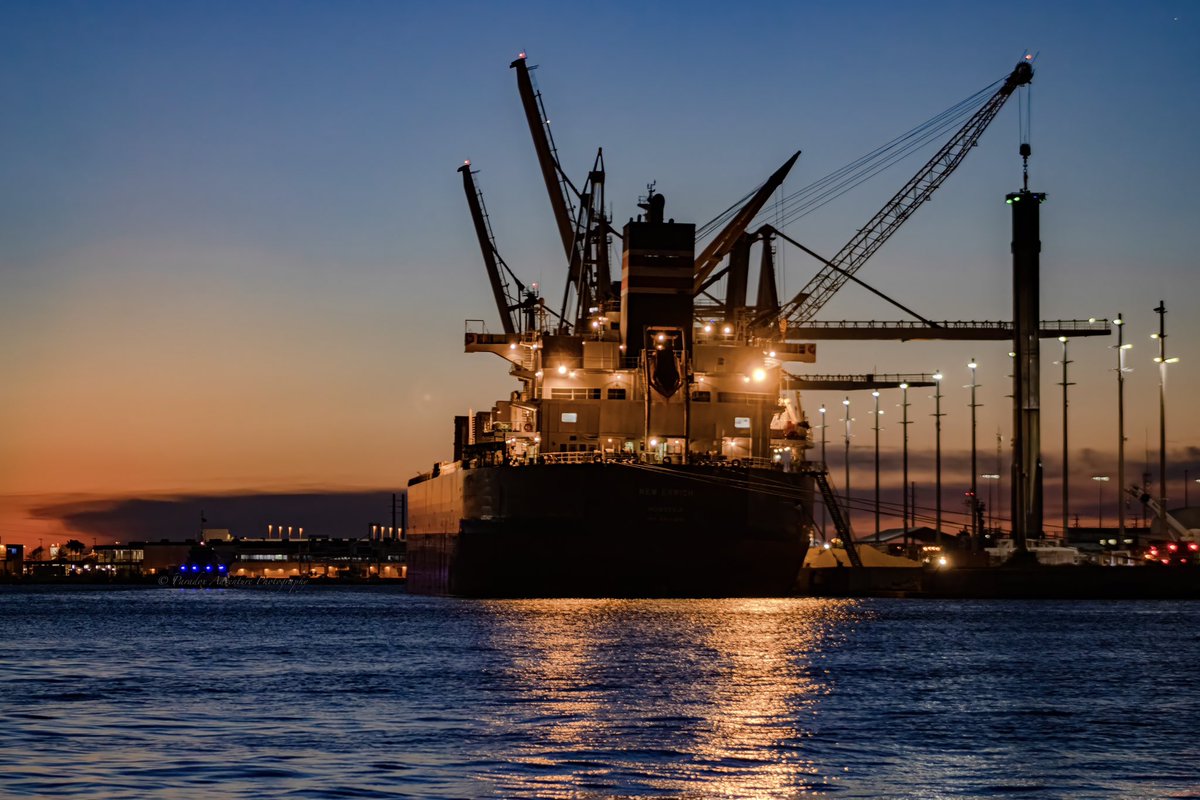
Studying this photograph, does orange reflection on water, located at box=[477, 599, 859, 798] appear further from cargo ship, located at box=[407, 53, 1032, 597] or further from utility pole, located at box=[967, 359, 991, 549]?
utility pole, located at box=[967, 359, 991, 549]

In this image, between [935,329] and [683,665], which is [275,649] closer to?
[683,665]

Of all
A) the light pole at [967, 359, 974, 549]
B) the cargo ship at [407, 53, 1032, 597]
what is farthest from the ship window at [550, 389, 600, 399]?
the light pole at [967, 359, 974, 549]

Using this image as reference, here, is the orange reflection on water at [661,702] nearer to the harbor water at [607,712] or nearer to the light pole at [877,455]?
the harbor water at [607,712]

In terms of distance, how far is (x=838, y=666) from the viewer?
133ft

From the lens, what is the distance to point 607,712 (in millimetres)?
29125

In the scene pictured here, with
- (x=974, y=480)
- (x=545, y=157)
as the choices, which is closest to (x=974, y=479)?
(x=974, y=480)

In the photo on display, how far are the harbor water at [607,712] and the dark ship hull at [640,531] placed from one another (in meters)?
10.9

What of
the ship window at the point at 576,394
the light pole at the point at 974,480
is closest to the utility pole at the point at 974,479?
the light pole at the point at 974,480

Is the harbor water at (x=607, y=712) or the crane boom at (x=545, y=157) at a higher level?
the crane boom at (x=545, y=157)

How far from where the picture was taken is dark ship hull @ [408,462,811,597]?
68188mm

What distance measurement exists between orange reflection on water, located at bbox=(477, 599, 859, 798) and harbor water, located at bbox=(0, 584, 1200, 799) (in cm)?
9

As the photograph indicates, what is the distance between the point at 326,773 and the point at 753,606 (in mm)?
48592

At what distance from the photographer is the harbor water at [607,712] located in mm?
21234

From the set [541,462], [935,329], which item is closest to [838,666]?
[541,462]
